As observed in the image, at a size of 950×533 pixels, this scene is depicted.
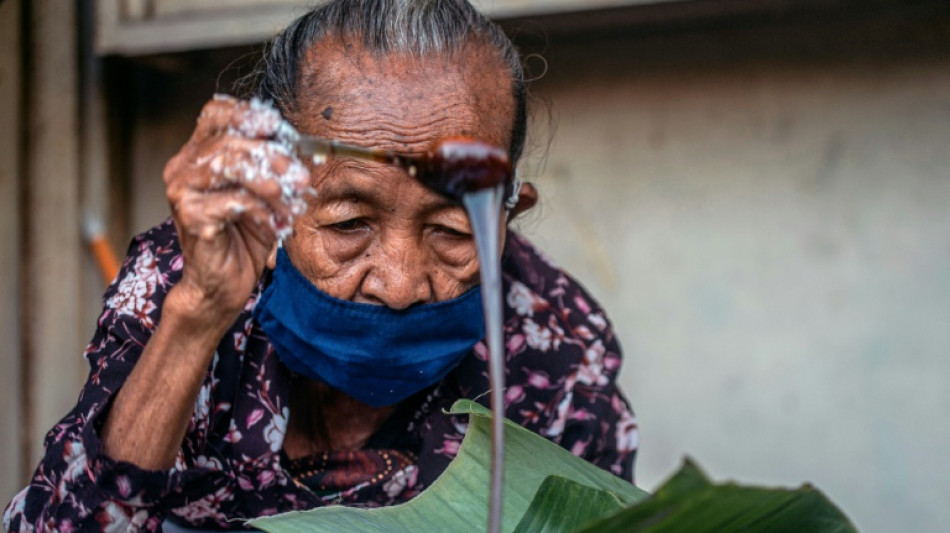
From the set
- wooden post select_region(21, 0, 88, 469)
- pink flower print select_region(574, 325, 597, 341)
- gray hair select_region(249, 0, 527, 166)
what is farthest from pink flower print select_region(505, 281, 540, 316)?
wooden post select_region(21, 0, 88, 469)

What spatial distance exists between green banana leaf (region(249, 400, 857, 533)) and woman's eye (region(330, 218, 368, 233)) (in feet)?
1.59

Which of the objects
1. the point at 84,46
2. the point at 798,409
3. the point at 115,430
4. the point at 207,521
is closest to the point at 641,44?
the point at 798,409

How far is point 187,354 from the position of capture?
1429mm

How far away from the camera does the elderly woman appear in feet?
4.45

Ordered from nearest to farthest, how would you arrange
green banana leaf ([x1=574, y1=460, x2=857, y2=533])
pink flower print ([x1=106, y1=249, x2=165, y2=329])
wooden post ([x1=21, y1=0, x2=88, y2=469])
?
green banana leaf ([x1=574, y1=460, x2=857, y2=533]) → pink flower print ([x1=106, y1=249, x2=165, y2=329]) → wooden post ([x1=21, y1=0, x2=88, y2=469])

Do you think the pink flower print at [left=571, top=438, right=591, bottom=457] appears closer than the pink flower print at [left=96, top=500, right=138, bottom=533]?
No

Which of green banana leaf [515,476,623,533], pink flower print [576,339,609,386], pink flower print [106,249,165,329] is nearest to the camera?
green banana leaf [515,476,623,533]

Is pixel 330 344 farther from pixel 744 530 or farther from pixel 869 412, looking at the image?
pixel 869 412

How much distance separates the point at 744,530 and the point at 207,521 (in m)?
1.26

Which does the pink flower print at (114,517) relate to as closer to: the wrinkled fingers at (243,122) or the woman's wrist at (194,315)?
the woman's wrist at (194,315)

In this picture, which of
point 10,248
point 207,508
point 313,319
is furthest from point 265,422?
point 10,248

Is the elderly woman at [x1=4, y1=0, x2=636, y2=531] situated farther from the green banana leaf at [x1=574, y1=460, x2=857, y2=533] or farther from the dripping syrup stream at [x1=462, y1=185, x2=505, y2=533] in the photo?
the green banana leaf at [x1=574, y1=460, x2=857, y2=533]

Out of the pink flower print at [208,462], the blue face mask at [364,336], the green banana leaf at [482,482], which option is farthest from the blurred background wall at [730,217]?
the green banana leaf at [482,482]

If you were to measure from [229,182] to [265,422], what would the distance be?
2.38 feet
